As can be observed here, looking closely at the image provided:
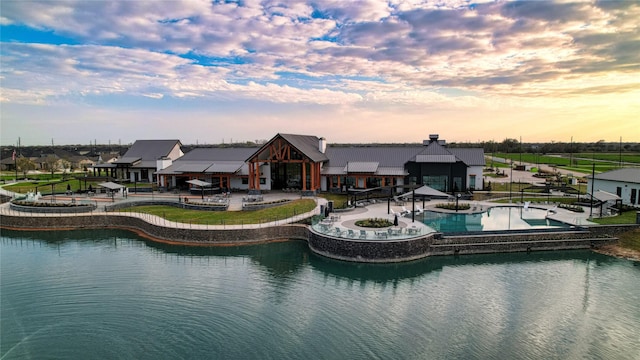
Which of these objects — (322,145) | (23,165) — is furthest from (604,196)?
(23,165)

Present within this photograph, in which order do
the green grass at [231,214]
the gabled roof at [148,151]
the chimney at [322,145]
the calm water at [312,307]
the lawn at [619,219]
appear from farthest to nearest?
the gabled roof at [148,151] → the chimney at [322,145] → the green grass at [231,214] → the lawn at [619,219] → the calm water at [312,307]

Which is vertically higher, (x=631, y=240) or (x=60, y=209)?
(x=60, y=209)

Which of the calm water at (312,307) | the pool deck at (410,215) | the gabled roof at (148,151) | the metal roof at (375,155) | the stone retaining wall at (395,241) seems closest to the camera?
the calm water at (312,307)

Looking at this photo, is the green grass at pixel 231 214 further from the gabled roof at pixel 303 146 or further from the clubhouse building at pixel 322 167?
the clubhouse building at pixel 322 167

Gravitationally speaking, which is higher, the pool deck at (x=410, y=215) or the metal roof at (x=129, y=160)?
the metal roof at (x=129, y=160)

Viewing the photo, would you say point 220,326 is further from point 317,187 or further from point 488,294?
point 317,187

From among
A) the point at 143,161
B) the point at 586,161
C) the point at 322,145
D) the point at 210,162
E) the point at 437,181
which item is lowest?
the point at 437,181

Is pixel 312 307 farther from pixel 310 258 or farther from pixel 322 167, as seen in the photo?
pixel 322 167

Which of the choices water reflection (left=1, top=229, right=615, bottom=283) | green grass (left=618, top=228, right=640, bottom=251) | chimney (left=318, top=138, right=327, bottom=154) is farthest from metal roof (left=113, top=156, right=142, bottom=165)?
green grass (left=618, top=228, right=640, bottom=251)

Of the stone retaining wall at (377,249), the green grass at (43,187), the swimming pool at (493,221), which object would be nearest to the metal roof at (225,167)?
the green grass at (43,187)
